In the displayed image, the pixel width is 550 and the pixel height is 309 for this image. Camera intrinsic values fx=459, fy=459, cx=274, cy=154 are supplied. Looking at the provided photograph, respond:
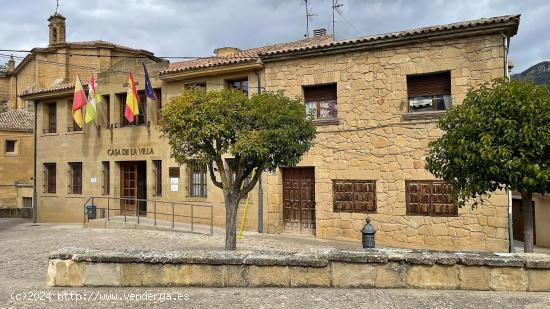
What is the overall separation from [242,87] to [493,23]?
8184 millimetres

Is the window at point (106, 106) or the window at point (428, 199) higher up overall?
the window at point (106, 106)

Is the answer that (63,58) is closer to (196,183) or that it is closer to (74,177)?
(74,177)

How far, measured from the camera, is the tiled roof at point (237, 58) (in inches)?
627

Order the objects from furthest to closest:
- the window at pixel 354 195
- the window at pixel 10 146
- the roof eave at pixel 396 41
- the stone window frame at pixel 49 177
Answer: the window at pixel 10 146
the stone window frame at pixel 49 177
the window at pixel 354 195
the roof eave at pixel 396 41

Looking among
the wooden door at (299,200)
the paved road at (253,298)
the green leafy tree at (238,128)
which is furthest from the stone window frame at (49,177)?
the paved road at (253,298)

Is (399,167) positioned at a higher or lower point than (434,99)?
lower

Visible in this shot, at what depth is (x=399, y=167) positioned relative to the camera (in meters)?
13.2

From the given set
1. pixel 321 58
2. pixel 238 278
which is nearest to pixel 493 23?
pixel 321 58

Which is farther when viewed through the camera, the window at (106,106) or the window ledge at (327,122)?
the window at (106,106)

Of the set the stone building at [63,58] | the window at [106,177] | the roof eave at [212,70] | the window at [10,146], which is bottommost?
the window at [106,177]

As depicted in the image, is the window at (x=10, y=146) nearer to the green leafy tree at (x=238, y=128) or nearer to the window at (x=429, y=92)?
the green leafy tree at (x=238, y=128)

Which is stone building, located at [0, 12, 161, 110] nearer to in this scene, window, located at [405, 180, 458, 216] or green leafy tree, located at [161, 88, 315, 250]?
window, located at [405, 180, 458, 216]

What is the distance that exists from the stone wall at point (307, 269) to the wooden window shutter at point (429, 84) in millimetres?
7697

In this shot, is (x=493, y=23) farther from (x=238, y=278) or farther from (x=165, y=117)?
(x=238, y=278)
